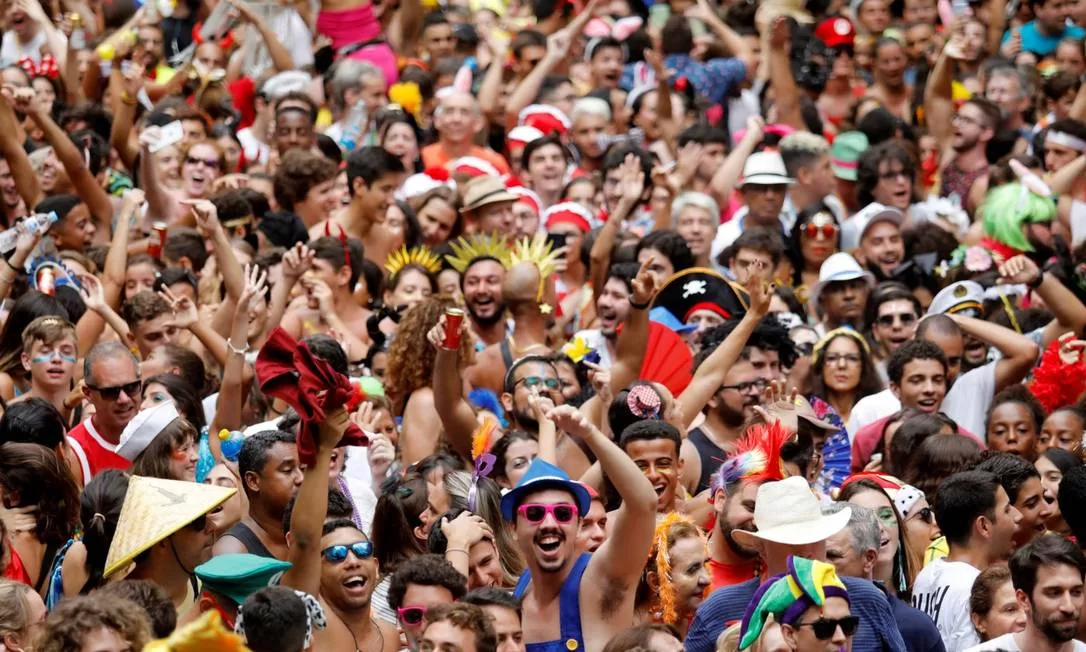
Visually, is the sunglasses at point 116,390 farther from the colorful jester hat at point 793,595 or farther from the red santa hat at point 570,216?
the red santa hat at point 570,216

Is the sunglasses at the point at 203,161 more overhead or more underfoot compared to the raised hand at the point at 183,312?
more underfoot

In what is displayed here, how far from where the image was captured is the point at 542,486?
6344mm

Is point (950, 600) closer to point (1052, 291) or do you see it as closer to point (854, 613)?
point (854, 613)

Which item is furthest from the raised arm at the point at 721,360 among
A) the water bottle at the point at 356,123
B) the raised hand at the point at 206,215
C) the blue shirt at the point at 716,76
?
the blue shirt at the point at 716,76

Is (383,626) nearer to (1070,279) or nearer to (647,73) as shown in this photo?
(1070,279)

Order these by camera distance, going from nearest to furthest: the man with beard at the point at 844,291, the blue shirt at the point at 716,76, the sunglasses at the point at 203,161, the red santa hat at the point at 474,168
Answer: the man with beard at the point at 844,291 < the sunglasses at the point at 203,161 < the red santa hat at the point at 474,168 < the blue shirt at the point at 716,76

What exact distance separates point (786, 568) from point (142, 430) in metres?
3.00

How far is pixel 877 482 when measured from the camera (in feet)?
23.6

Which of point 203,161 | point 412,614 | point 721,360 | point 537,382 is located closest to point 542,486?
point 412,614

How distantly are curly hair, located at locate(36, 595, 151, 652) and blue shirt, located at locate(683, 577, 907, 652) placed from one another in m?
1.73

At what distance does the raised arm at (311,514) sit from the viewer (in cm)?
632

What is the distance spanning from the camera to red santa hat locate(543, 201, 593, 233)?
1152cm

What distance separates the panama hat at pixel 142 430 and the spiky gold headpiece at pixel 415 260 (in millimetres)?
2963

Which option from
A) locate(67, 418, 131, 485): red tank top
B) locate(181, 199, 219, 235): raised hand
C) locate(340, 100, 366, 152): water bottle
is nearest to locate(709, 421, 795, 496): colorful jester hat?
locate(67, 418, 131, 485): red tank top
